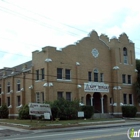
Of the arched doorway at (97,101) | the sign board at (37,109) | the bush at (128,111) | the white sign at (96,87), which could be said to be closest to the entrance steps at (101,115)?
the arched doorway at (97,101)

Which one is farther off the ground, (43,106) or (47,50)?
(47,50)

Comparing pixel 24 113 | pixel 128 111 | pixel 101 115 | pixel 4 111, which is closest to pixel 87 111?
pixel 101 115

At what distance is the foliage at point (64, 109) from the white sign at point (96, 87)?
685 centimetres

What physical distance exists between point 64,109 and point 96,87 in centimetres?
1027

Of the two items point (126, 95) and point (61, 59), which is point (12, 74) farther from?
point (126, 95)

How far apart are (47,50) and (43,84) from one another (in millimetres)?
4460

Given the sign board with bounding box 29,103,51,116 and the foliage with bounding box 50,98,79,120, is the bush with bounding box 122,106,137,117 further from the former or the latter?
the sign board with bounding box 29,103,51,116

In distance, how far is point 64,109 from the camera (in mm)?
30672

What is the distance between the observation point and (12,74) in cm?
4216

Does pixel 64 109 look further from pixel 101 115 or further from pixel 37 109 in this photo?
pixel 101 115

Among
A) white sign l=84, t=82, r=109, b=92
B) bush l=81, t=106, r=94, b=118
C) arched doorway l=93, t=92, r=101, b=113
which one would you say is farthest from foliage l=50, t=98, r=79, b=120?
arched doorway l=93, t=92, r=101, b=113

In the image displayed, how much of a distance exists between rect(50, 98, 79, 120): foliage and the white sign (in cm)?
685

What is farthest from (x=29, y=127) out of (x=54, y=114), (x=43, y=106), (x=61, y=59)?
(x=61, y=59)

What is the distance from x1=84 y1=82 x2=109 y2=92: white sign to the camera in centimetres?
3847
